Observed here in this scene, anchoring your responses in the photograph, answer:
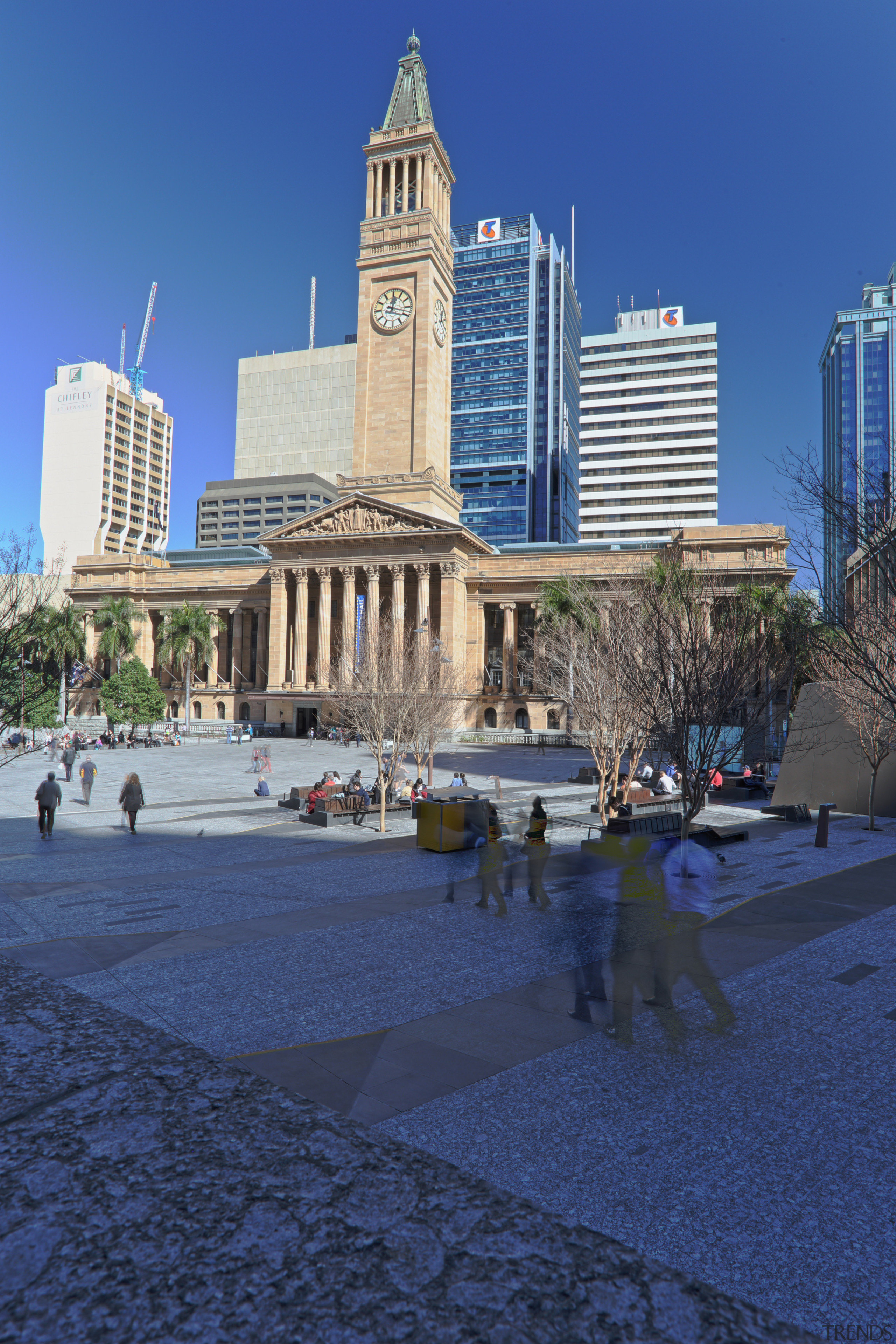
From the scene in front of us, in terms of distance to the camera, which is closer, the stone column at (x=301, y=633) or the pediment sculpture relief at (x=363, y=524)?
the pediment sculpture relief at (x=363, y=524)

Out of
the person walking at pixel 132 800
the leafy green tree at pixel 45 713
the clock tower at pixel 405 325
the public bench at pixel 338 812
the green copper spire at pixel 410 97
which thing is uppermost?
the green copper spire at pixel 410 97

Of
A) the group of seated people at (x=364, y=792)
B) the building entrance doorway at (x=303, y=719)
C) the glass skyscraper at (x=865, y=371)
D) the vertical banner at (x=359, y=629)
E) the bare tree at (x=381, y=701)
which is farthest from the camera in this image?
the glass skyscraper at (x=865, y=371)

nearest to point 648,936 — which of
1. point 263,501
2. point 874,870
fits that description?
point 874,870

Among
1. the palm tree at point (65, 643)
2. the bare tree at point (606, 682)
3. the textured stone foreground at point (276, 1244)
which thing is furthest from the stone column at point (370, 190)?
the textured stone foreground at point (276, 1244)

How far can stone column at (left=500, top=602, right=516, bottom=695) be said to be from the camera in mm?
62031

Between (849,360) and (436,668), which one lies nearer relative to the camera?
(436,668)

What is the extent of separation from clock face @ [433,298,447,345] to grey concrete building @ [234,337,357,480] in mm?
65137

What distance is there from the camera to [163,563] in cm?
7662

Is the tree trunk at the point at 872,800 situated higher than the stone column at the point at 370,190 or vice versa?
the stone column at the point at 370,190

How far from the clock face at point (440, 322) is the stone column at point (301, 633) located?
78.3 feet

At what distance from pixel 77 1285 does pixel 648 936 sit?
7.47m

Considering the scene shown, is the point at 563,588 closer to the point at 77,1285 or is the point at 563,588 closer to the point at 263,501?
the point at 77,1285

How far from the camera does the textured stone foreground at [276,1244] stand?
3.60m

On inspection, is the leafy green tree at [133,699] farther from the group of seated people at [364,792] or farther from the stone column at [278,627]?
the group of seated people at [364,792]
